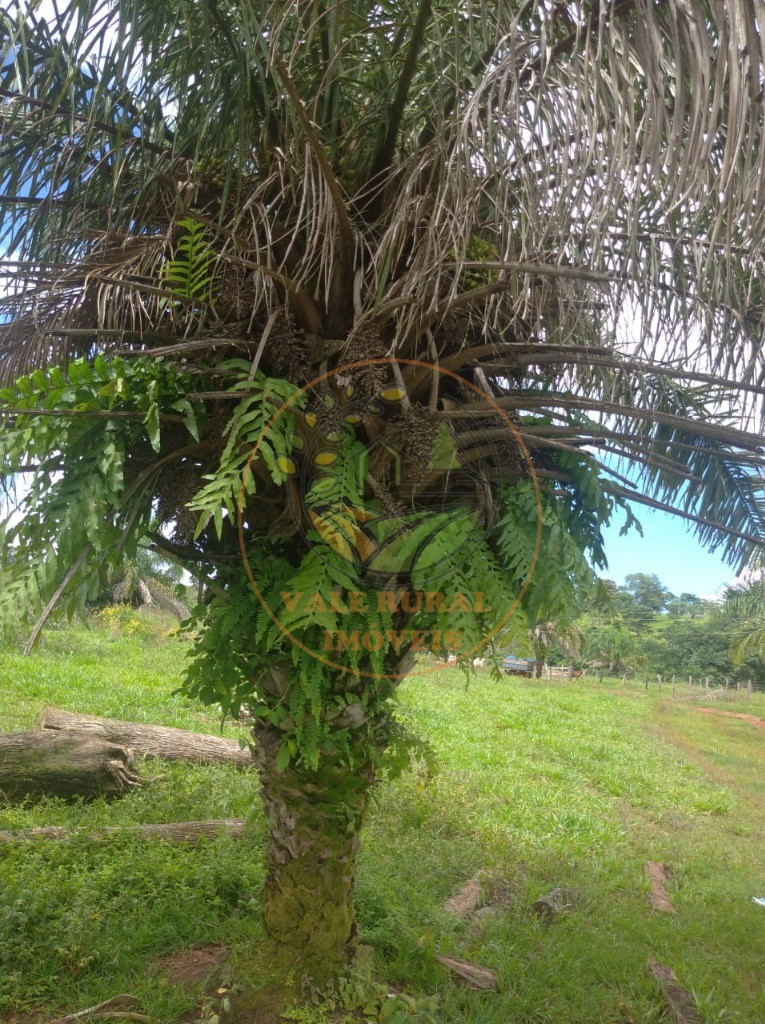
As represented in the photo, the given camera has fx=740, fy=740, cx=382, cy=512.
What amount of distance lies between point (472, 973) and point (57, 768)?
3428mm

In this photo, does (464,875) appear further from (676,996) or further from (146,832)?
(146,832)

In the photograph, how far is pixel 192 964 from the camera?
11.2ft

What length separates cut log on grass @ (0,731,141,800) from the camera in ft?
17.7

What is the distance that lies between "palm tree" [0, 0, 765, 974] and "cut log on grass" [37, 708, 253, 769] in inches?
152

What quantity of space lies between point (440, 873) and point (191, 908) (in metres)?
1.75

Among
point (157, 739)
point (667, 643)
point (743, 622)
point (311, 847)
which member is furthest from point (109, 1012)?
point (667, 643)

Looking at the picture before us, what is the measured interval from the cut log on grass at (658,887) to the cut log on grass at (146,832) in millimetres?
2796

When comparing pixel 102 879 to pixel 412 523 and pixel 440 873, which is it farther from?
pixel 412 523

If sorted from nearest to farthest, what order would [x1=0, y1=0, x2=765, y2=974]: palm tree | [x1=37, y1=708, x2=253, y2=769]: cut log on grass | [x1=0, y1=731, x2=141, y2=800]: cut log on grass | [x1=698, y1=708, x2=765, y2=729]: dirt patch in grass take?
[x1=0, y1=0, x2=765, y2=974]: palm tree → [x1=0, y1=731, x2=141, y2=800]: cut log on grass → [x1=37, y1=708, x2=253, y2=769]: cut log on grass → [x1=698, y1=708, x2=765, y2=729]: dirt patch in grass

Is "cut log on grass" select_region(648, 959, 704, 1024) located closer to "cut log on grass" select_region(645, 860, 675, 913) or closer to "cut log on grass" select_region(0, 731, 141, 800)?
"cut log on grass" select_region(645, 860, 675, 913)

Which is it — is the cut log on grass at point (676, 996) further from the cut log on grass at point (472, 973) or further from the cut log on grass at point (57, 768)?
the cut log on grass at point (57, 768)

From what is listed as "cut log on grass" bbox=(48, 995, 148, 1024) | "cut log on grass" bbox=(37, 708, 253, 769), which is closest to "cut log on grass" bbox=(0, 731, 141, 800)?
"cut log on grass" bbox=(37, 708, 253, 769)

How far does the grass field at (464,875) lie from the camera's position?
3.41 m

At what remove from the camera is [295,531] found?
8.16 feet
